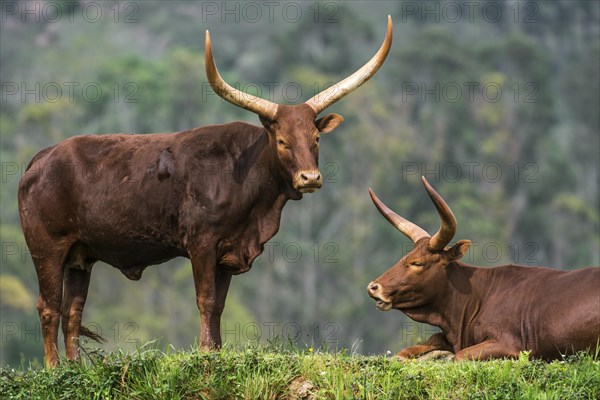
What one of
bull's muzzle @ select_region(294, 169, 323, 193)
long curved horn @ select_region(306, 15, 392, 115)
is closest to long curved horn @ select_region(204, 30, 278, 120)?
long curved horn @ select_region(306, 15, 392, 115)

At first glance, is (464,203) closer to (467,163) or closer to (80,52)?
(467,163)

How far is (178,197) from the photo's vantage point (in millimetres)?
10766

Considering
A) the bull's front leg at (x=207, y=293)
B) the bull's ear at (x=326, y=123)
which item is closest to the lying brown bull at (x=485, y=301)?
the bull's ear at (x=326, y=123)

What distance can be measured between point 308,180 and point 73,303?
250cm

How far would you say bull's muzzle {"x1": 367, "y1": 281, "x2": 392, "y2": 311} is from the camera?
12.0m

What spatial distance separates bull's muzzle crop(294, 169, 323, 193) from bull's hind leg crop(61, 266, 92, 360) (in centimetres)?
229

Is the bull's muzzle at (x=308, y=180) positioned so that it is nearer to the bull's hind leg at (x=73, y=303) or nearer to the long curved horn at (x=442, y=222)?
the long curved horn at (x=442, y=222)

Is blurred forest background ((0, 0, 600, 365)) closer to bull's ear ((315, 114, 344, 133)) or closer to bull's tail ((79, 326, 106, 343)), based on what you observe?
bull's tail ((79, 326, 106, 343))

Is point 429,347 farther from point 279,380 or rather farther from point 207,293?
point 279,380

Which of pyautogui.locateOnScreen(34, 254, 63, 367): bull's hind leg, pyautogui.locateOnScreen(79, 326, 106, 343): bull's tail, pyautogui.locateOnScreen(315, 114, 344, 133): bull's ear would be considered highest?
pyautogui.locateOnScreen(315, 114, 344, 133): bull's ear

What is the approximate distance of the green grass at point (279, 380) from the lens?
9.28 m

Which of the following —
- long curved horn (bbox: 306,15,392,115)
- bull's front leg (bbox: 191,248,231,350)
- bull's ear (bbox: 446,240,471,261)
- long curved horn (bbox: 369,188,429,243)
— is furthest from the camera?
long curved horn (bbox: 369,188,429,243)

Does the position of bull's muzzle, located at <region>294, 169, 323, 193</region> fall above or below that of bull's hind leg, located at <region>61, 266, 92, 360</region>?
above

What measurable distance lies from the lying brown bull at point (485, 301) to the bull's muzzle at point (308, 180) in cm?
146
